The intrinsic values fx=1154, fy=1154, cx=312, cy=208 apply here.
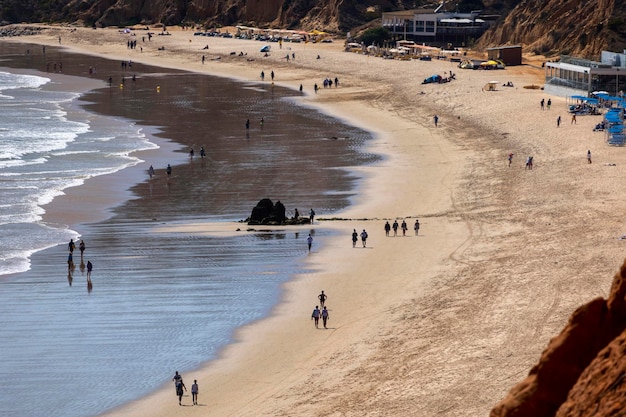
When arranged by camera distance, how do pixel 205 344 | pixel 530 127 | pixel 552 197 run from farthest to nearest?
pixel 530 127 → pixel 552 197 → pixel 205 344

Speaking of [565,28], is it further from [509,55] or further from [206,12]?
[206,12]

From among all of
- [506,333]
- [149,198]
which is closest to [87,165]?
[149,198]

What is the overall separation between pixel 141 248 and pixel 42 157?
2051cm

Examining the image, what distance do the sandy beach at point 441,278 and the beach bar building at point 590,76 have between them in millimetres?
2130

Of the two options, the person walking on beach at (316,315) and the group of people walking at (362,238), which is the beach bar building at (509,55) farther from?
the person walking on beach at (316,315)

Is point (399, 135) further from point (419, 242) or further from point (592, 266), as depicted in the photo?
point (592, 266)

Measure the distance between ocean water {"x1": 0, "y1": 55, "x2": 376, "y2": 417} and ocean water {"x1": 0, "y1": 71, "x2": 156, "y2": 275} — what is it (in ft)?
0.35

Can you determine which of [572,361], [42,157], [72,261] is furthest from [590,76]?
[572,361]

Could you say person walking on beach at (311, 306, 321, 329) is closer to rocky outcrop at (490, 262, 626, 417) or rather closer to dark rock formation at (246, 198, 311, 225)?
dark rock formation at (246, 198, 311, 225)

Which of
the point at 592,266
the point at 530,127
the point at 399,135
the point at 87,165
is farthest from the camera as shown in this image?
the point at 399,135

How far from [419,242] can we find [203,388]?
42.9 ft

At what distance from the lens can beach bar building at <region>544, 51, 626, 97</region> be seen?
6241 cm

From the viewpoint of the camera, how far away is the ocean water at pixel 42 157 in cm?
3897

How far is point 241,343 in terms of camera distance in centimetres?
2741
